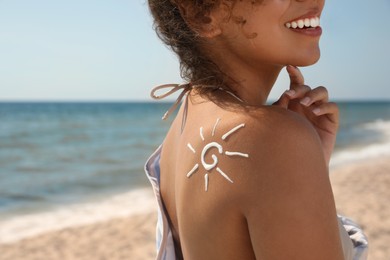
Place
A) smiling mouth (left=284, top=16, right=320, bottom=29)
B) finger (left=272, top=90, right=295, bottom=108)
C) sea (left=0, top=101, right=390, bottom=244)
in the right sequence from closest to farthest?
smiling mouth (left=284, top=16, right=320, bottom=29)
finger (left=272, top=90, right=295, bottom=108)
sea (left=0, top=101, right=390, bottom=244)

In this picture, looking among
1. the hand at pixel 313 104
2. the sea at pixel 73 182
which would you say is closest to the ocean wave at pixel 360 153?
the sea at pixel 73 182

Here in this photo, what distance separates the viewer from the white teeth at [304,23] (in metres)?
1.25

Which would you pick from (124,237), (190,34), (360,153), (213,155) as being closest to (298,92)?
(190,34)

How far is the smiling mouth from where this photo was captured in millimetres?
1246

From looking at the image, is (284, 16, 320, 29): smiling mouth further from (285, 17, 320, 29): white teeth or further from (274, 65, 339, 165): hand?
(274, 65, 339, 165): hand

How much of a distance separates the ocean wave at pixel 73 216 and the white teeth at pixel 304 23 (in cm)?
673

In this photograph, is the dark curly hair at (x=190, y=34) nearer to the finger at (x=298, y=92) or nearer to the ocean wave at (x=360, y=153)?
the finger at (x=298, y=92)

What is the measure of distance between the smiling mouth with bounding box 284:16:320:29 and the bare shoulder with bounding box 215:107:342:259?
0.32 m

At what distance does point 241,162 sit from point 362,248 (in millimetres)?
672

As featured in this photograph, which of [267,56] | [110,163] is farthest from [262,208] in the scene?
[110,163]

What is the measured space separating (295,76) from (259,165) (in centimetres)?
64

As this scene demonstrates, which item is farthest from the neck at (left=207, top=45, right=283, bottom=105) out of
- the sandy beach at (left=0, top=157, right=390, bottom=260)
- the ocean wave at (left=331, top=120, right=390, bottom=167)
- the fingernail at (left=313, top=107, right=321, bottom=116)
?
the ocean wave at (left=331, top=120, right=390, bottom=167)

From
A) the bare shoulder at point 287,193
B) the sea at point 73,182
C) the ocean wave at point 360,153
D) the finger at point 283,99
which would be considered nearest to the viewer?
the bare shoulder at point 287,193

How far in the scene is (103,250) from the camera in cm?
668
